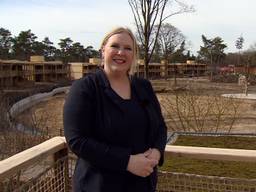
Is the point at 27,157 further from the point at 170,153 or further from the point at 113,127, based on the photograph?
the point at 170,153

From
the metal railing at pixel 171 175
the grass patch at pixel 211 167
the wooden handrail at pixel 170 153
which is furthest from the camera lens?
the grass patch at pixel 211 167

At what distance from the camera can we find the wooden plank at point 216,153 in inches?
110

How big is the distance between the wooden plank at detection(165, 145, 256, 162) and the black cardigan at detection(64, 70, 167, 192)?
803 mm

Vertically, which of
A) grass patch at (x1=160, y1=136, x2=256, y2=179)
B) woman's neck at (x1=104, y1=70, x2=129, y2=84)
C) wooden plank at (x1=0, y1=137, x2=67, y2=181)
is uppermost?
woman's neck at (x1=104, y1=70, x2=129, y2=84)

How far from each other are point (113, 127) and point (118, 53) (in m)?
0.37

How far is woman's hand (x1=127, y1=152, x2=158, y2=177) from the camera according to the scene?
2.01 meters

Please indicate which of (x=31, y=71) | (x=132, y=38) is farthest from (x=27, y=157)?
(x=31, y=71)

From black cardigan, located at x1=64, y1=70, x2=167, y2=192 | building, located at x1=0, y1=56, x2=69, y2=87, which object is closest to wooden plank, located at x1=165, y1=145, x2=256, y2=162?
black cardigan, located at x1=64, y1=70, x2=167, y2=192

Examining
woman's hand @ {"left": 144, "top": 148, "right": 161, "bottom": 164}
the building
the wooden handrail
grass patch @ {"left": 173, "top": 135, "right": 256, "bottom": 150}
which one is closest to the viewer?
woman's hand @ {"left": 144, "top": 148, "right": 161, "bottom": 164}

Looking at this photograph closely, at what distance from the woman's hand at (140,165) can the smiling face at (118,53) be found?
1.41 feet

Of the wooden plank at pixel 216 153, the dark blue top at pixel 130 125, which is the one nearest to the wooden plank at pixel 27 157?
the dark blue top at pixel 130 125

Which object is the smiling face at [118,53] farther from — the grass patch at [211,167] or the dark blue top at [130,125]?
the grass patch at [211,167]

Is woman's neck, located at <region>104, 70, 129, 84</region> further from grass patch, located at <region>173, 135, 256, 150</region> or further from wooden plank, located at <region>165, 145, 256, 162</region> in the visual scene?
grass patch, located at <region>173, 135, 256, 150</region>

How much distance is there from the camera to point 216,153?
9.39ft
